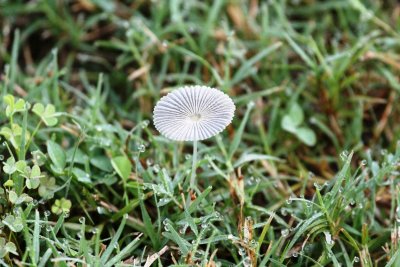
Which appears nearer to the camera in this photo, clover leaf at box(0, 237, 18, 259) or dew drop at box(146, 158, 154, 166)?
clover leaf at box(0, 237, 18, 259)

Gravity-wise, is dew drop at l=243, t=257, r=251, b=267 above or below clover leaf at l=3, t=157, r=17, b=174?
below

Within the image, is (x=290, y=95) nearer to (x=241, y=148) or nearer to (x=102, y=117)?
(x=241, y=148)

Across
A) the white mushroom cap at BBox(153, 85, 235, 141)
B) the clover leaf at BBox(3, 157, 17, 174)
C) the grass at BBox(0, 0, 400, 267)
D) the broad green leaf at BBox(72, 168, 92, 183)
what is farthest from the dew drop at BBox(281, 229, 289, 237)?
the clover leaf at BBox(3, 157, 17, 174)

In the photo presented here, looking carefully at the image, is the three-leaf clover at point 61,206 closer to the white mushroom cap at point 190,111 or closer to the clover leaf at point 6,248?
the clover leaf at point 6,248

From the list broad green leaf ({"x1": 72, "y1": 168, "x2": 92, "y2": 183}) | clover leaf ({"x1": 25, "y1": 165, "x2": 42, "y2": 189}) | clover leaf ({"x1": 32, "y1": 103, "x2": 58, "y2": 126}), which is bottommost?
broad green leaf ({"x1": 72, "y1": 168, "x2": 92, "y2": 183})

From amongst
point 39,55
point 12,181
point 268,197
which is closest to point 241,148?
point 268,197

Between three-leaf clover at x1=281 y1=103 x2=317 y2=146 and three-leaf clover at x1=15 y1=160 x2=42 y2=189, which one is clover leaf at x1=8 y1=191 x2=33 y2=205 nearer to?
three-leaf clover at x1=15 y1=160 x2=42 y2=189
